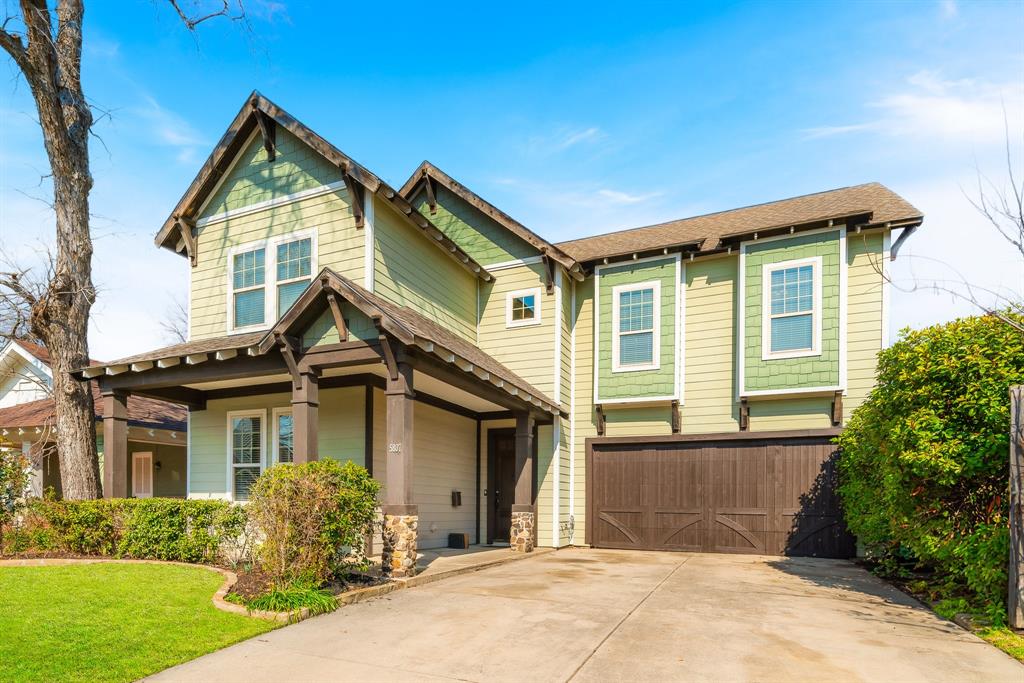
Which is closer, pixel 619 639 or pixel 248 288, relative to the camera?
pixel 619 639

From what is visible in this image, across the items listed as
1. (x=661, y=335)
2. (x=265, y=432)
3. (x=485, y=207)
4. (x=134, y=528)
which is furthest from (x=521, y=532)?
(x=485, y=207)

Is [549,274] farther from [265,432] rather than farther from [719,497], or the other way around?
[265,432]

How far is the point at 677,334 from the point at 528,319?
3.13 m

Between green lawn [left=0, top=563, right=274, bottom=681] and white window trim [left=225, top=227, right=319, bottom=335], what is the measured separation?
4.75 meters

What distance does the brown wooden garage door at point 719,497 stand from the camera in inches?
449

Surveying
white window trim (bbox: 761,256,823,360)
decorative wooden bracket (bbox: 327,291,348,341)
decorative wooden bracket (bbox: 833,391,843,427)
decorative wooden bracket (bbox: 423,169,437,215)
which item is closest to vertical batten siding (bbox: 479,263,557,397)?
decorative wooden bracket (bbox: 423,169,437,215)

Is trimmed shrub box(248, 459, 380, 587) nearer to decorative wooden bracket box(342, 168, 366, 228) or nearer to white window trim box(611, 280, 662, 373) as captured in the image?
decorative wooden bracket box(342, 168, 366, 228)

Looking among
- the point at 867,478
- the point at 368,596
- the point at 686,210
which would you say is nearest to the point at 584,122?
the point at 686,210

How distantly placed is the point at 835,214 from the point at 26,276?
50.0ft

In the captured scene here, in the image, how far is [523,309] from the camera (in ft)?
43.7

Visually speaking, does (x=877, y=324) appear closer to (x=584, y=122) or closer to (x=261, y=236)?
(x=584, y=122)

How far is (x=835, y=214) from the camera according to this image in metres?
11.3

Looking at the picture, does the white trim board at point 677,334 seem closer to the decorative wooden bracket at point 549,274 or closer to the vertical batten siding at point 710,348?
the vertical batten siding at point 710,348

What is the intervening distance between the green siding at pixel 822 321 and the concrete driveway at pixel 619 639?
13.3 feet
